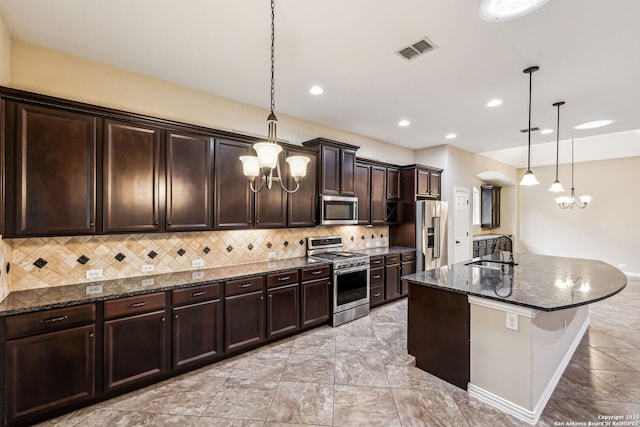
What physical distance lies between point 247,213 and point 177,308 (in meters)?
1.28

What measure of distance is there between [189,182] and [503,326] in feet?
10.7

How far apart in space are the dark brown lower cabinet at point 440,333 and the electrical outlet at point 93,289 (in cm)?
297

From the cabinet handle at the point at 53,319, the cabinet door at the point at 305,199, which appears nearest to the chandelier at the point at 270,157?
the cabinet door at the point at 305,199

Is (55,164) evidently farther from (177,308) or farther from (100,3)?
(177,308)

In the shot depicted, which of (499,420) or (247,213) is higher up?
(247,213)

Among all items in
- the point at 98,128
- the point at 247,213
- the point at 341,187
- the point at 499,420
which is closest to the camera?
the point at 499,420

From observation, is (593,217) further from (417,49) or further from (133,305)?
(133,305)

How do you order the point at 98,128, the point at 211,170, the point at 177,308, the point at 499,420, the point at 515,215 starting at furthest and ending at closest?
the point at 515,215
the point at 211,170
the point at 177,308
the point at 98,128
the point at 499,420

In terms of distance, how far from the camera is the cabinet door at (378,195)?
5039 millimetres

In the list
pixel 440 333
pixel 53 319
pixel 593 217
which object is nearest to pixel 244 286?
pixel 53 319

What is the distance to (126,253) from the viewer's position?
110 inches

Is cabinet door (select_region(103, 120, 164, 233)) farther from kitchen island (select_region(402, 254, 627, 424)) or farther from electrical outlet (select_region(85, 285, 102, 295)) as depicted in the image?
kitchen island (select_region(402, 254, 627, 424))

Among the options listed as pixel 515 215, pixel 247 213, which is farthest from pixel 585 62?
pixel 515 215

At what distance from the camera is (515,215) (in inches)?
352
